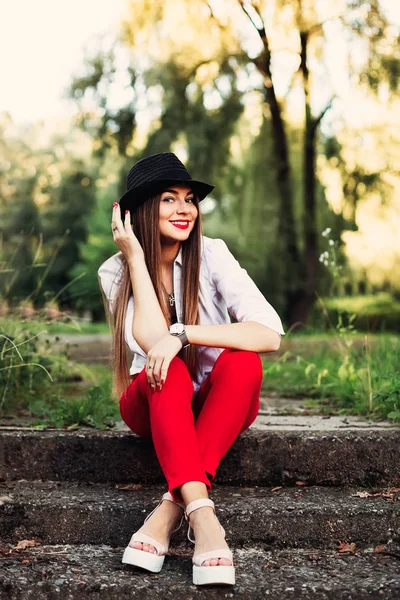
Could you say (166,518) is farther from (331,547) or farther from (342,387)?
(342,387)

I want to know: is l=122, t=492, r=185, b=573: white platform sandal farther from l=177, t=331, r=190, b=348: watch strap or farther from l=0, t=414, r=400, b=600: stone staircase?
l=177, t=331, r=190, b=348: watch strap

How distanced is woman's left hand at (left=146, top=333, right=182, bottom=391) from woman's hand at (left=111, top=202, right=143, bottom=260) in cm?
43

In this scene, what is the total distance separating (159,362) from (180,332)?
0.18m

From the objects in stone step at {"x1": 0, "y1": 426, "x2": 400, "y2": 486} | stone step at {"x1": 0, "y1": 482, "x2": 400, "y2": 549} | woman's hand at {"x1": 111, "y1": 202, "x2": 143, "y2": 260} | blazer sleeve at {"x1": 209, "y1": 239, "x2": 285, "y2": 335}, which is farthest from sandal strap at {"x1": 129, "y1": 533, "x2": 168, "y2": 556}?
Answer: woman's hand at {"x1": 111, "y1": 202, "x2": 143, "y2": 260}

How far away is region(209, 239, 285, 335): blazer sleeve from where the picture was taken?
2.44m

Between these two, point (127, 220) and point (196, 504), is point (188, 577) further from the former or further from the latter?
point (127, 220)

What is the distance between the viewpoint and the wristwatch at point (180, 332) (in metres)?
2.35

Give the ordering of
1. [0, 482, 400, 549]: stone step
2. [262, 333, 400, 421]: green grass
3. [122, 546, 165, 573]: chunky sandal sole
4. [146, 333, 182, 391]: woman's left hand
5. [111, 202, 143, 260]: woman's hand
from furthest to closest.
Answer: [262, 333, 400, 421]: green grass → [111, 202, 143, 260]: woman's hand → [0, 482, 400, 549]: stone step → [146, 333, 182, 391]: woman's left hand → [122, 546, 165, 573]: chunky sandal sole

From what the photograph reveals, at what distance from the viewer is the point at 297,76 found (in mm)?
9516

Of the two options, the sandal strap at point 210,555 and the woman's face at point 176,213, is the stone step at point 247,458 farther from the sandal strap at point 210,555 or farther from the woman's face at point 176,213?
the woman's face at point 176,213

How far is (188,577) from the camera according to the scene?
203 cm

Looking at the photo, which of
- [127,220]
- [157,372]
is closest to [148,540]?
[157,372]

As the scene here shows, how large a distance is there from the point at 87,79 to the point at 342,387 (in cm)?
694

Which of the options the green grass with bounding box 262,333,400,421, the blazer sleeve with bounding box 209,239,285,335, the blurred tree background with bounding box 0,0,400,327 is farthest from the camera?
the blurred tree background with bounding box 0,0,400,327
